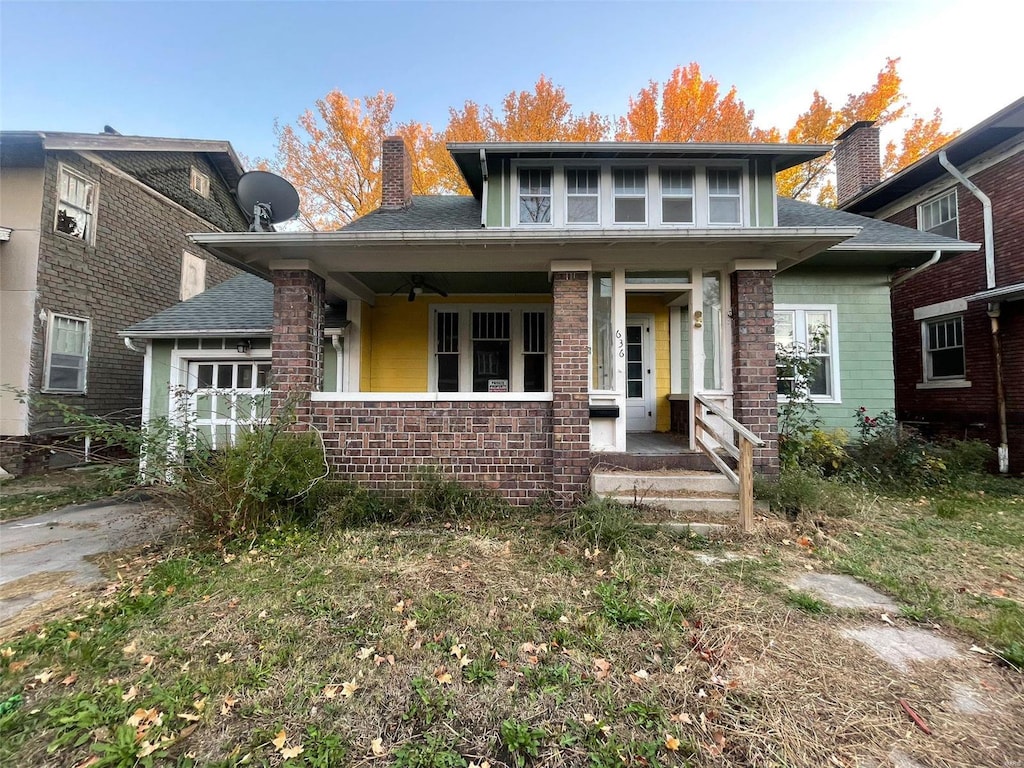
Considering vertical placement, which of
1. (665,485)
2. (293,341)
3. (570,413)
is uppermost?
(293,341)

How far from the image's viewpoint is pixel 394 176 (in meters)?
8.80

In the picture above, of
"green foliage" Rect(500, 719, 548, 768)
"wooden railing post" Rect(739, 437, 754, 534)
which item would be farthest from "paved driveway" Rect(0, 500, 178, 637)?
"wooden railing post" Rect(739, 437, 754, 534)

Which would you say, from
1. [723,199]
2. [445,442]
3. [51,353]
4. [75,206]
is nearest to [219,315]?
[51,353]

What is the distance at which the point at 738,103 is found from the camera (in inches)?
557

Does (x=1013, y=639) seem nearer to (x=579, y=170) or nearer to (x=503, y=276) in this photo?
(x=503, y=276)

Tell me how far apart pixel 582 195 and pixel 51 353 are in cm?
1044

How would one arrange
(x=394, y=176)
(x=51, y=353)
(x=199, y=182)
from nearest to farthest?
(x=51, y=353) < (x=394, y=176) < (x=199, y=182)

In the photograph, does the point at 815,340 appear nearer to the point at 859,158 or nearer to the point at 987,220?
the point at 987,220

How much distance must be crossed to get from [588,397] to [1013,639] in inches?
139

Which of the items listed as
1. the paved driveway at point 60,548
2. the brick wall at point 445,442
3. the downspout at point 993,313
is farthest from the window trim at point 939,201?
the paved driveway at point 60,548

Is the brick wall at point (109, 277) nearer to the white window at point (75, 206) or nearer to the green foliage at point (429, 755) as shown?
the white window at point (75, 206)

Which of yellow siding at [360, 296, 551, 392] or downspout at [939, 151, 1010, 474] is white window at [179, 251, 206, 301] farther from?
downspout at [939, 151, 1010, 474]

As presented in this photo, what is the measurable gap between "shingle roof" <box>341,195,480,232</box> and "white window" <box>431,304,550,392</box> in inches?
64.2

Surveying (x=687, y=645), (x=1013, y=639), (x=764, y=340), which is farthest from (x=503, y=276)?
(x=1013, y=639)
